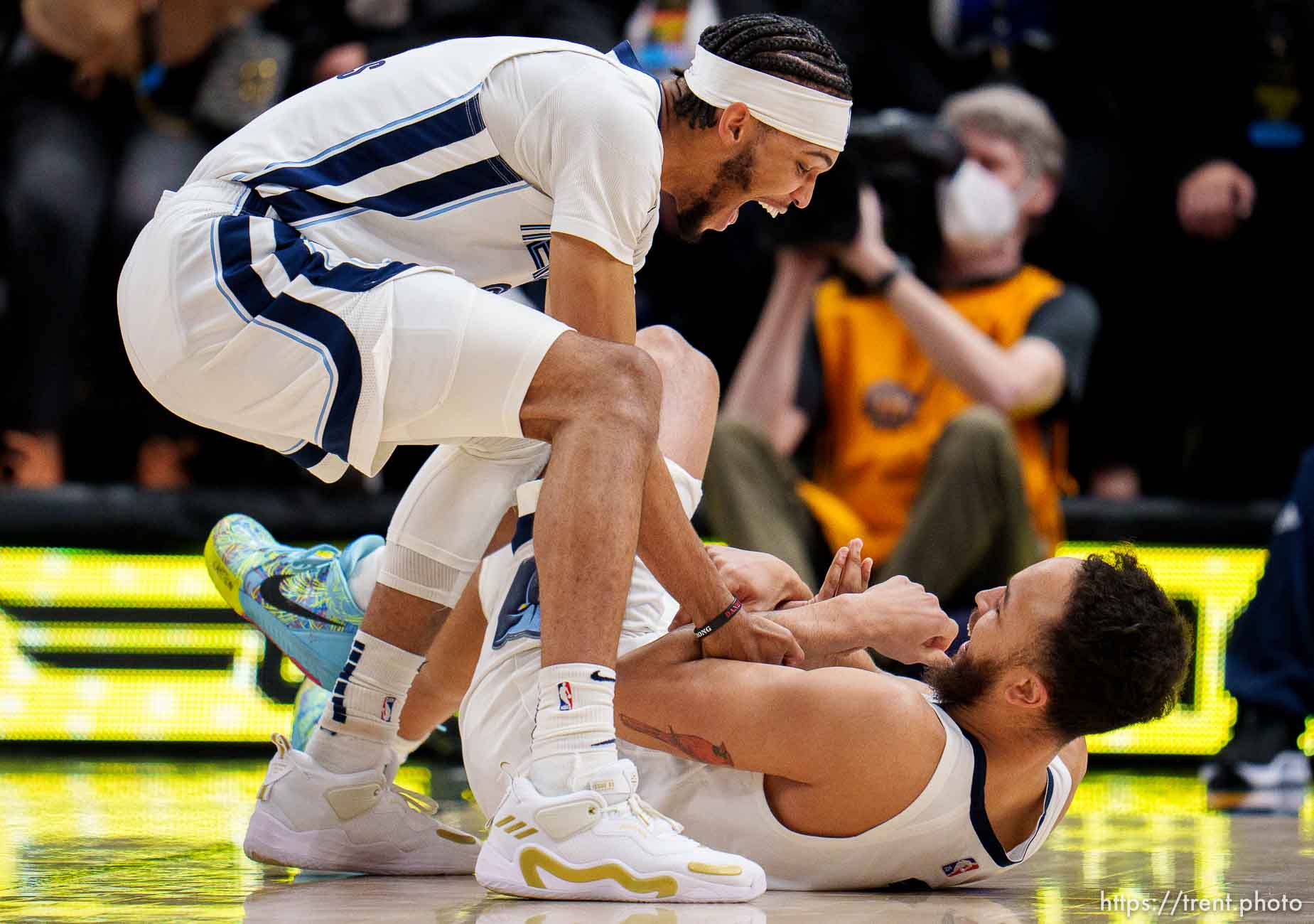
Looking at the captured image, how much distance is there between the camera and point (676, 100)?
2.37 m

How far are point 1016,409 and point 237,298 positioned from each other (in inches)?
102

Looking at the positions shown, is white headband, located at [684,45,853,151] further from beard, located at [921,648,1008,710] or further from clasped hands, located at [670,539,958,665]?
beard, located at [921,648,1008,710]

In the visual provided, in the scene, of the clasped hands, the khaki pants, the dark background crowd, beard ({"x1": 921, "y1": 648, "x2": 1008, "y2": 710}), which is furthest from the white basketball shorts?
the dark background crowd

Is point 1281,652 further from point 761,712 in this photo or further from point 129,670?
point 129,670

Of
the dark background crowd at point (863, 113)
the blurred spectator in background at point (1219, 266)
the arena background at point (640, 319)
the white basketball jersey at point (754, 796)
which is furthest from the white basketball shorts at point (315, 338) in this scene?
the blurred spectator in background at point (1219, 266)

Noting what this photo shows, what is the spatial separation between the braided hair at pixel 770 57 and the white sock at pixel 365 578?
3.02ft

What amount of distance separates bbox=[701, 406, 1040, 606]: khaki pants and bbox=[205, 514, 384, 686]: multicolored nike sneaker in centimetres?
138

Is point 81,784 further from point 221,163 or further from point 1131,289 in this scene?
point 1131,289

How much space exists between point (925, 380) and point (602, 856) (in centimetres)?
270

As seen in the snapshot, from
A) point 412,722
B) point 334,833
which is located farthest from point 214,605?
point 334,833

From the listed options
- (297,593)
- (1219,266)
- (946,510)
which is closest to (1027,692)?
(297,593)

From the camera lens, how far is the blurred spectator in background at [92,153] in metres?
4.55

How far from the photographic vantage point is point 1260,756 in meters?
3.96

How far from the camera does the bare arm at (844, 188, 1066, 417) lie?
4.18 metres
